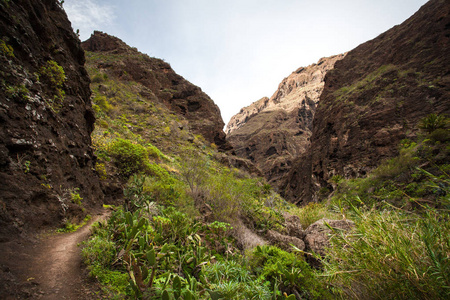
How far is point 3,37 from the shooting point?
3.46m

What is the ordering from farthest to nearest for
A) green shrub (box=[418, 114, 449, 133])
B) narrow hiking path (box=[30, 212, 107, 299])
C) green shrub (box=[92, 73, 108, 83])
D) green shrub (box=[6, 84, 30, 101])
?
green shrub (box=[92, 73, 108, 83]) → green shrub (box=[418, 114, 449, 133]) → green shrub (box=[6, 84, 30, 101]) → narrow hiking path (box=[30, 212, 107, 299])

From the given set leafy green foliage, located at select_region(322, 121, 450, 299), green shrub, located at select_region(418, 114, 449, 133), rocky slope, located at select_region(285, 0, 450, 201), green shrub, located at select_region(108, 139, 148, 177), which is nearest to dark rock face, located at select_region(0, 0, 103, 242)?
green shrub, located at select_region(108, 139, 148, 177)

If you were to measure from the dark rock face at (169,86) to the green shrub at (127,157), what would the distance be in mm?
23172

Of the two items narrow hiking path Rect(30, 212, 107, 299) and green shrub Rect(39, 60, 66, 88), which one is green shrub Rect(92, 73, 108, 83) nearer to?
green shrub Rect(39, 60, 66, 88)

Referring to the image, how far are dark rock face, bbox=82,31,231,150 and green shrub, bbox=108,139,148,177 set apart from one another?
76.0 ft

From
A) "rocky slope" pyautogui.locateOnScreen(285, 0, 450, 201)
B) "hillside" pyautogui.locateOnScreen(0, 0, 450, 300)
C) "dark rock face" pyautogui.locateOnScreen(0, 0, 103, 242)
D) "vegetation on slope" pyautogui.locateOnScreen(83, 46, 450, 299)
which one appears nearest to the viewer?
"vegetation on slope" pyautogui.locateOnScreen(83, 46, 450, 299)

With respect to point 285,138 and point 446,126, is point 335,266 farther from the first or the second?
point 285,138

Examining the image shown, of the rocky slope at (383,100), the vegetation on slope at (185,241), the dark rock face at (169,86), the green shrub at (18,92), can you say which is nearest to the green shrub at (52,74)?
the green shrub at (18,92)

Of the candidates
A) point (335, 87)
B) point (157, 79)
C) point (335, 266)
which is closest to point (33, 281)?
point (335, 266)

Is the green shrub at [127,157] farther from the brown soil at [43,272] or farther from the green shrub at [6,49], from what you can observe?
the brown soil at [43,272]

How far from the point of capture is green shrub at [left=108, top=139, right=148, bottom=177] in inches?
313

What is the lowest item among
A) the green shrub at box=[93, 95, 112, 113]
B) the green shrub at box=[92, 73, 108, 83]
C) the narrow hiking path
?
the narrow hiking path

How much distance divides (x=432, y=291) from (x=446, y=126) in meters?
16.9

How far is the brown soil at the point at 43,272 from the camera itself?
183cm
